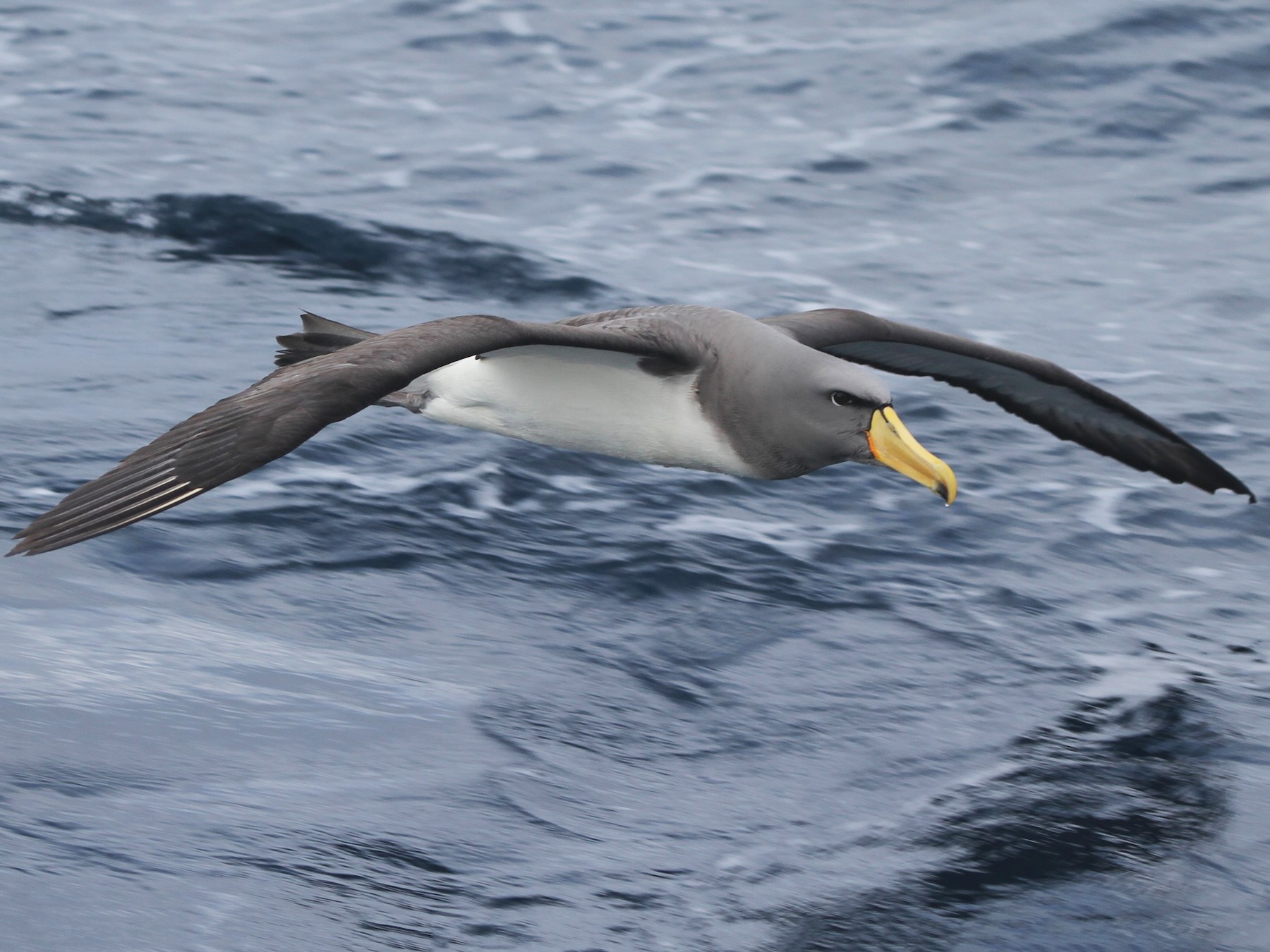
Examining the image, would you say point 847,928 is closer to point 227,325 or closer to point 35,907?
point 35,907

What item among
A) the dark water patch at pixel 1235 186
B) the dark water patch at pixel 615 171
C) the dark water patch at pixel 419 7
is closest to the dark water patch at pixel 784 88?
the dark water patch at pixel 615 171

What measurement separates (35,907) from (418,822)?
139 cm

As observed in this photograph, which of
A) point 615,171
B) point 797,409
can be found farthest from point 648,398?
point 615,171

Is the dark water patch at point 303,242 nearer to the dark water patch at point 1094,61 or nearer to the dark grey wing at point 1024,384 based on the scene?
the dark grey wing at point 1024,384

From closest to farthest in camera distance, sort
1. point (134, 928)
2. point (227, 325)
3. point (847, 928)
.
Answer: point (134, 928) → point (847, 928) → point (227, 325)

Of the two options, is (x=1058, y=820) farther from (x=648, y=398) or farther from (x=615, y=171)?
(x=615, y=171)

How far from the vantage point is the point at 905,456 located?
23.0ft

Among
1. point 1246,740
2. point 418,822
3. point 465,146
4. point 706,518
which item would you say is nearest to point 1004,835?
point 1246,740

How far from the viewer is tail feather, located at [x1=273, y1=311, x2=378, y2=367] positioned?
25.1ft

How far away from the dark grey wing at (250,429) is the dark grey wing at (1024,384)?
→ 2369 millimetres

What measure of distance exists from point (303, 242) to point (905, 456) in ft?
22.9

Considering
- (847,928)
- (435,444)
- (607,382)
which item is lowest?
(847,928)

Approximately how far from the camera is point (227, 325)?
1119cm

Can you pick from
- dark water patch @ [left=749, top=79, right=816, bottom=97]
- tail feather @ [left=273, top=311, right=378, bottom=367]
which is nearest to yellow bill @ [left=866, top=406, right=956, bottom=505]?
tail feather @ [left=273, top=311, right=378, bottom=367]
